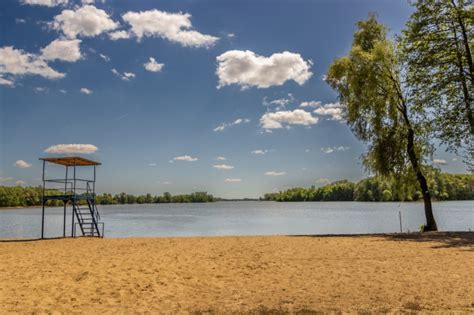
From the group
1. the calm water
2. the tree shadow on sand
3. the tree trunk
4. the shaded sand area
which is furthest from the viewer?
the calm water

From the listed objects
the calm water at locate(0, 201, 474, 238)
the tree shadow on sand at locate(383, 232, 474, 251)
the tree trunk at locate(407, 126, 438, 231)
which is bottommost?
the calm water at locate(0, 201, 474, 238)

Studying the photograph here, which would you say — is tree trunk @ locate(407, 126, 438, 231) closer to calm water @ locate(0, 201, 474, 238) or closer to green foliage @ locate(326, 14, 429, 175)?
green foliage @ locate(326, 14, 429, 175)

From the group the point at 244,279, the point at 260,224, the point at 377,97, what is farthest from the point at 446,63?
the point at 260,224

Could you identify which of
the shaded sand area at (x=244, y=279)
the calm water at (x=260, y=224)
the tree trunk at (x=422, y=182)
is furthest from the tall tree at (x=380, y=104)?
the calm water at (x=260, y=224)

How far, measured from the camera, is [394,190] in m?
23.4

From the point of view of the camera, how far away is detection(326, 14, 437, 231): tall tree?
70.2 ft

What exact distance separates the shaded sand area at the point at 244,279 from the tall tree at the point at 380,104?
7.40 metres

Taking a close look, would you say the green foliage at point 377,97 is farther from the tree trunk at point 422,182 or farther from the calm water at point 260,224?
the calm water at point 260,224

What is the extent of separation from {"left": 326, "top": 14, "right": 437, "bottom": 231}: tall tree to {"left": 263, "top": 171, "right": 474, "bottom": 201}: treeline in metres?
0.76

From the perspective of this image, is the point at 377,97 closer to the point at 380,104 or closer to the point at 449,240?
the point at 380,104

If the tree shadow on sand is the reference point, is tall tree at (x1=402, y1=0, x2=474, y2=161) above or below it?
above

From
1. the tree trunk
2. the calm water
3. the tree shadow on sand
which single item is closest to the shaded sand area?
the tree shadow on sand

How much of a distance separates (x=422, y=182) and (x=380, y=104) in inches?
205

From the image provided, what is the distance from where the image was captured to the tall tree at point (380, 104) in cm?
2139
